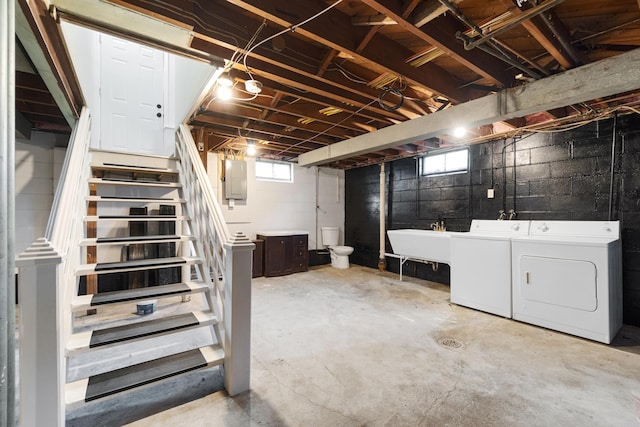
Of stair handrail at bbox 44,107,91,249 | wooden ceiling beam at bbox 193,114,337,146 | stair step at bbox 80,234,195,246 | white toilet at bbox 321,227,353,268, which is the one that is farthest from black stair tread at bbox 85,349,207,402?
white toilet at bbox 321,227,353,268

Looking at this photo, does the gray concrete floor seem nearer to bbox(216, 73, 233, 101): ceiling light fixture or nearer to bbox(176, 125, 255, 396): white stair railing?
bbox(176, 125, 255, 396): white stair railing

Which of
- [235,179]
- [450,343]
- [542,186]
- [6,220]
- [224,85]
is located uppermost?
[224,85]

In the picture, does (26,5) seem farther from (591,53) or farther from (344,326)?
(591,53)

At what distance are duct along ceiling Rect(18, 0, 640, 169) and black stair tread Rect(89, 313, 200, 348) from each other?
1.89 metres

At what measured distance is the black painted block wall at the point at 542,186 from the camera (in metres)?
2.95

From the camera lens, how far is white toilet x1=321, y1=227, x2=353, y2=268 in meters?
5.88

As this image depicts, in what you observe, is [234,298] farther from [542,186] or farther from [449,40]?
[542,186]

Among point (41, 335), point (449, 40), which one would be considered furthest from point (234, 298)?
point (449, 40)

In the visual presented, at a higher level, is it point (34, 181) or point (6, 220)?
point (34, 181)

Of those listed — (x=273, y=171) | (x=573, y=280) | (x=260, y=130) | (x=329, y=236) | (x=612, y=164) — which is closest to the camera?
(x=573, y=280)

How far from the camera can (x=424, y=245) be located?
13.8ft

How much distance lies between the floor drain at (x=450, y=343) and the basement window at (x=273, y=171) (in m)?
4.24

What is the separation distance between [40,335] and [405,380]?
7.07 feet

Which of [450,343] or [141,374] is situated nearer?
[141,374]
